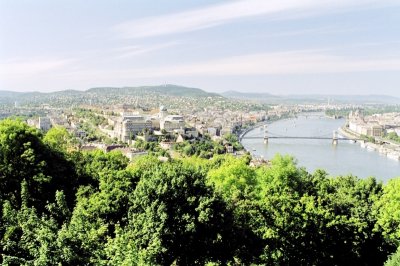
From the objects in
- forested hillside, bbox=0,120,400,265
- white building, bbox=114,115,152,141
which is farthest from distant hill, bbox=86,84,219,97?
forested hillside, bbox=0,120,400,265

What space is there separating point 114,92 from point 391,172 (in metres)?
122

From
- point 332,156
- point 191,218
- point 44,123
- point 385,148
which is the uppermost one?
point 191,218

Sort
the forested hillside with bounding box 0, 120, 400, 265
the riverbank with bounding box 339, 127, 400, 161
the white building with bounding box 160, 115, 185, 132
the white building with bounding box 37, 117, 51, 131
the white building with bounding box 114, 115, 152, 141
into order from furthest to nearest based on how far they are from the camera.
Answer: the white building with bounding box 37, 117, 51, 131, the white building with bounding box 160, 115, 185, 132, the white building with bounding box 114, 115, 152, 141, the riverbank with bounding box 339, 127, 400, 161, the forested hillside with bounding box 0, 120, 400, 265

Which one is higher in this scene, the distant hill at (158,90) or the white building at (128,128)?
the distant hill at (158,90)

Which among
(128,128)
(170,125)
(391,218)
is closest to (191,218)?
(391,218)

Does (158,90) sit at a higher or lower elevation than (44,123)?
higher

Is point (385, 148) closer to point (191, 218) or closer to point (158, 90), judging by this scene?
point (191, 218)

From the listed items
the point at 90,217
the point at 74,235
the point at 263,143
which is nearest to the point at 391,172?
the point at 263,143

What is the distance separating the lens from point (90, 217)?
574cm

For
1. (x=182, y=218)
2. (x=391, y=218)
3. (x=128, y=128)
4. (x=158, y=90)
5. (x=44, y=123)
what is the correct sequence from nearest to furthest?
(x=182, y=218) → (x=391, y=218) → (x=128, y=128) → (x=44, y=123) → (x=158, y=90)

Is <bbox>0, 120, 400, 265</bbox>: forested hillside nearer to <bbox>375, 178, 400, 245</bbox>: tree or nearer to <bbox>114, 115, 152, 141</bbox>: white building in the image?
<bbox>375, 178, 400, 245</bbox>: tree

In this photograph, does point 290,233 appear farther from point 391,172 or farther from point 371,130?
point 371,130

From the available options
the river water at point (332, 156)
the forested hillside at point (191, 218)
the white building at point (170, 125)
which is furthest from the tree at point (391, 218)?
the white building at point (170, 125)

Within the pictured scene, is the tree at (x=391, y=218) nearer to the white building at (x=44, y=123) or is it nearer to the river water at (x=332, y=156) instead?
the river water at (x=332, y=156)
